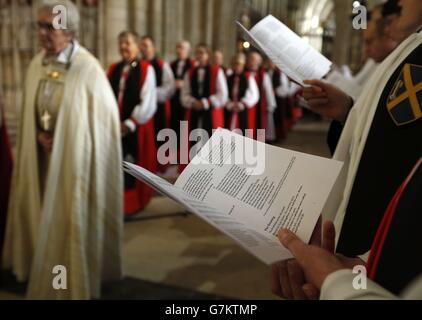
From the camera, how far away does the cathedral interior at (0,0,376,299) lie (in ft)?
10.2

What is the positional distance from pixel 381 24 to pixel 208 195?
76.9 inches

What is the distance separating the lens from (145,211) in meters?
4.80

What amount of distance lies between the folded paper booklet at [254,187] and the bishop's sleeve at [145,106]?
319 cm

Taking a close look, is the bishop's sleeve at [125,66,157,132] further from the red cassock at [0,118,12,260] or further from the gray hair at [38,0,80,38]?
the gray hair at [38,0,80,38]

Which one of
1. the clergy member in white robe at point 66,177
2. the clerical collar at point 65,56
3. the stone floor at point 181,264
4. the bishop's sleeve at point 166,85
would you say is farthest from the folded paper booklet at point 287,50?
the bishop's sleeve at point 166,85

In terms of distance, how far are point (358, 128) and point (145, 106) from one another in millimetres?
3040

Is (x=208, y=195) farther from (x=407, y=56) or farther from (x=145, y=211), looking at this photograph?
(x=145, y=211)

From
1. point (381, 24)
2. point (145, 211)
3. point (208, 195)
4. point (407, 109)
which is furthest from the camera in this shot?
point (145, 211)

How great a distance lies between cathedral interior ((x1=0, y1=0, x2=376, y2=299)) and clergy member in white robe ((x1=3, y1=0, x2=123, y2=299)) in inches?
13.8

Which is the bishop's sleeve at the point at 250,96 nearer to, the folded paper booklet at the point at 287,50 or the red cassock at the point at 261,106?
the red cassock at the point at 261,106

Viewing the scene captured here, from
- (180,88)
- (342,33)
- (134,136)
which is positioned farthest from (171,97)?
(342,33)

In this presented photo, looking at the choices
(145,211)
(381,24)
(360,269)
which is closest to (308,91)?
(360,269)

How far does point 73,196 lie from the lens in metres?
2.53

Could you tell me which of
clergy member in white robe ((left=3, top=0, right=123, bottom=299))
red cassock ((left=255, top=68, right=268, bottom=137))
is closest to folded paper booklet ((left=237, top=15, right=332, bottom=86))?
clergy member in white robe ((left=3, top=0, right=123, bottom=299))
